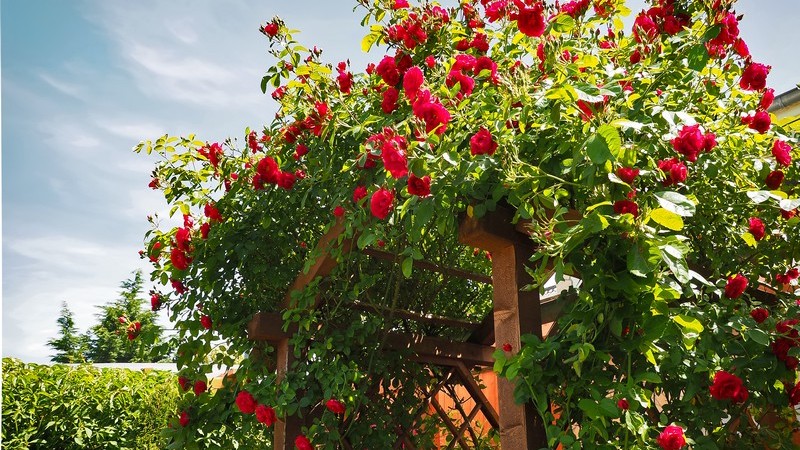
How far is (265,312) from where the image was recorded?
10.1ft

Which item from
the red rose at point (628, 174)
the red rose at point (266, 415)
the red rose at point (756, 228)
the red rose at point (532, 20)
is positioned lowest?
the red rose at point (266, 415)

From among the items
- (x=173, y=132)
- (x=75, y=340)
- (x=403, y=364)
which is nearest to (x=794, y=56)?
(x=403, y=364)

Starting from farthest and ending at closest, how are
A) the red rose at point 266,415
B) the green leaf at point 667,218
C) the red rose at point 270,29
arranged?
the red rose at point 266,415
the red rose at point 270,29
the green leaf at point 667,218

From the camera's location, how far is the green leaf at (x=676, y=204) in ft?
5.05

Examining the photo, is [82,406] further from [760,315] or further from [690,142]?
[690,142]

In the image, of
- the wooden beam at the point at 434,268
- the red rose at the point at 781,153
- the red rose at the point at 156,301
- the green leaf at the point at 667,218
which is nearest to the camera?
the green leaf at the point at 667,218

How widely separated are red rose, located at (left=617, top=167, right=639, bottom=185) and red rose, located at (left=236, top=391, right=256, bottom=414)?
1.95m

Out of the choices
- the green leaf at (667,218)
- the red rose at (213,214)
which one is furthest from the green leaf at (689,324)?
the red rose at (213,214)

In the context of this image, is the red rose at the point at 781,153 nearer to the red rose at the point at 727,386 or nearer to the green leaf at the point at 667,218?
the red rose at the point at 727,386

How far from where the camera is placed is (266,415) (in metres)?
2.87

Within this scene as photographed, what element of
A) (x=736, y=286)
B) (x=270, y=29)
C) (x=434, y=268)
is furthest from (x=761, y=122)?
(x=270, y=29)

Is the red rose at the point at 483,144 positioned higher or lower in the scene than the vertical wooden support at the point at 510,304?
higher

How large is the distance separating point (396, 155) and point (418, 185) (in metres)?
0.11

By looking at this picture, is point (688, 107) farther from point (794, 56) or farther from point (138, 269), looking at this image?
point (138, 269)
